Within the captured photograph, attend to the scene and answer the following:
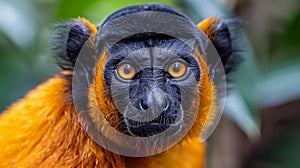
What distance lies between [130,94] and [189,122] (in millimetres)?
238

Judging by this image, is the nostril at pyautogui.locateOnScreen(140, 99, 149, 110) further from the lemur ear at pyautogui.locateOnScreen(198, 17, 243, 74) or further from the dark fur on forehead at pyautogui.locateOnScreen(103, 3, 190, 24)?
the lemur ear at pyautogui.locateOnScreen(198, 17, 243, 74)

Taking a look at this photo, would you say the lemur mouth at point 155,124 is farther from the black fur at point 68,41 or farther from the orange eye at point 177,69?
the black fur at point 68,41

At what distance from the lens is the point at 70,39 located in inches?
75.3

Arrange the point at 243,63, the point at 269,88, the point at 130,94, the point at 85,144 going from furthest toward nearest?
1. the point at 269,88
2. the point at 243,63
3. the point at 85,144
4. the point at 130,94

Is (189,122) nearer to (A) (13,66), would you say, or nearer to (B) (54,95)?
(B) (54,95)

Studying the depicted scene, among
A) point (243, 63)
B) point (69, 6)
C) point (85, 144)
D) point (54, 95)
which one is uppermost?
point (69, 6)

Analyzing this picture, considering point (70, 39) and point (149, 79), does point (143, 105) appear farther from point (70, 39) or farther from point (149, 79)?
point (70, 39)

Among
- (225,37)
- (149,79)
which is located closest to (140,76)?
(149,79)

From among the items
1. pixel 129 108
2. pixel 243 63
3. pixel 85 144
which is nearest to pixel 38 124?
pixel 85 144

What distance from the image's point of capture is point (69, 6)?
243 cm

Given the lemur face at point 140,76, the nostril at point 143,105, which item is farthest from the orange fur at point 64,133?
the nostril at point 143,105

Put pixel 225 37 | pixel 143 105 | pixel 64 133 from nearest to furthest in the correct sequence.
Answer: pixel 143 105 → pixel 64 133 → pixel 225 37

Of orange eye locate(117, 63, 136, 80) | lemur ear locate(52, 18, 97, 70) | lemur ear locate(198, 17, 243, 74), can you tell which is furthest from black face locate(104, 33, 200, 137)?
lemur ear locate(198, 17, 243, 74)

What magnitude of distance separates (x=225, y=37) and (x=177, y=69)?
0.34 metres
